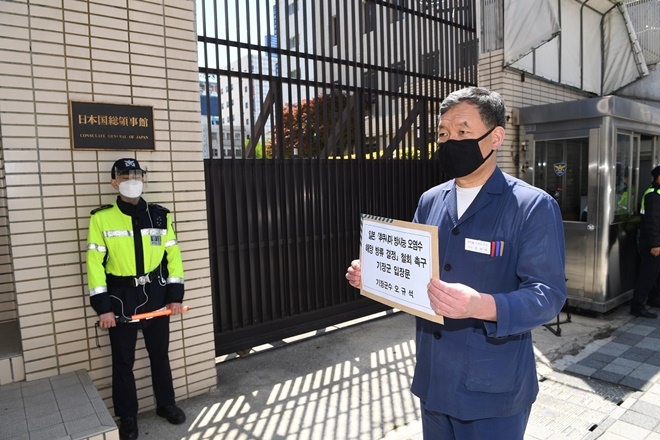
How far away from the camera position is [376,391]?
3.89 meters

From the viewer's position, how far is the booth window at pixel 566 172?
6012 millimetres

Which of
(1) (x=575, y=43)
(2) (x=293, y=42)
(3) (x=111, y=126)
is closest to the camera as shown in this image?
(3) (x=111, y=126)

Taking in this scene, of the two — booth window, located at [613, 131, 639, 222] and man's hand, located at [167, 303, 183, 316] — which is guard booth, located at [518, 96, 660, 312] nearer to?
booth window, located at [613, 131, 639, 222]

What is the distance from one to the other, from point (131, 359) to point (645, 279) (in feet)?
21.0

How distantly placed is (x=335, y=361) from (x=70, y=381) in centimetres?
242

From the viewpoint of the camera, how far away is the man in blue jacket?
5.62ft

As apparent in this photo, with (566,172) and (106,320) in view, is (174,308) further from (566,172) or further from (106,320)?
(566,172)

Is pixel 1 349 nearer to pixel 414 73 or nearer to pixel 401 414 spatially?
pixel 401 414

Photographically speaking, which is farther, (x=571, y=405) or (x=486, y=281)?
(x=571, y=405)

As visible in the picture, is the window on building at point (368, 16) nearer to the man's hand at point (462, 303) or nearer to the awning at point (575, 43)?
the awning at point (575, 43)

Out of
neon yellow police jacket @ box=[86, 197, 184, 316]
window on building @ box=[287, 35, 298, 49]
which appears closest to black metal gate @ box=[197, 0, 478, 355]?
window on building @ box=[287, 35, 298, 49]

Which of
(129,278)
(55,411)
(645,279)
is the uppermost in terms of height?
(129,278)

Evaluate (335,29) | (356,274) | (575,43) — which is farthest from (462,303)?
(575,43)

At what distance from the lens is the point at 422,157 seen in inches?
249
